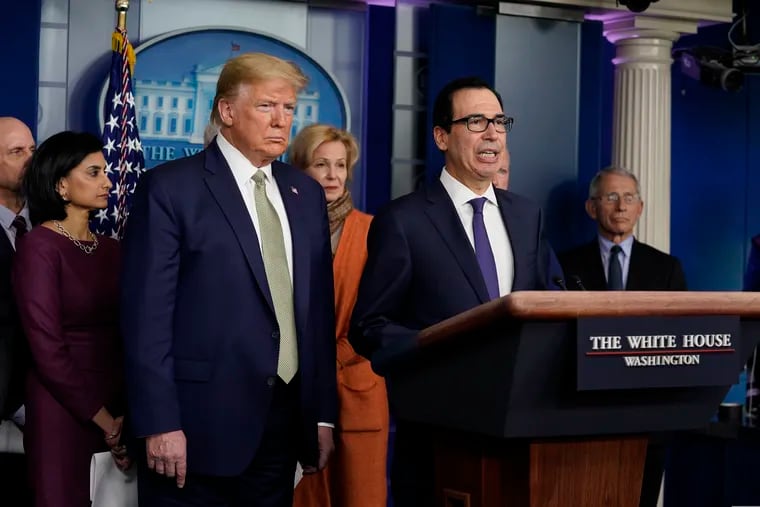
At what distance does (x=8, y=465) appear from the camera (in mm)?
3668

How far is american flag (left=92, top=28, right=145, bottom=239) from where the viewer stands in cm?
404

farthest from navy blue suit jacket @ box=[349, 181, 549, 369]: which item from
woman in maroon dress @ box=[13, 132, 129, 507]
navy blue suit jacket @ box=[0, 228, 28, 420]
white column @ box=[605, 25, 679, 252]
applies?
white column @ box=[605, 25, 679, 252]

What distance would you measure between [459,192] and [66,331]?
1.33 metres

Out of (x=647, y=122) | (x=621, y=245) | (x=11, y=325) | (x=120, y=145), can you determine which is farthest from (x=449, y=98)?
(x=647, y=122)

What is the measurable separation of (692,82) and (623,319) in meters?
5.42

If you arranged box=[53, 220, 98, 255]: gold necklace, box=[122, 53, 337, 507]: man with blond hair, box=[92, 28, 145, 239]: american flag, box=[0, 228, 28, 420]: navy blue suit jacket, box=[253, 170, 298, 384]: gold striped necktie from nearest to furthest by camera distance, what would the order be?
box=[122, 53, 337, 507]: man with blond hair < box=[253, 170, 298, 384]: gold striped necktie < box=[53, 220, 98, 255]: gold necklace < box=[0, 228, 28, 420]: navy blue suit jacket < box=[92, 28, 145, 239]: american flag

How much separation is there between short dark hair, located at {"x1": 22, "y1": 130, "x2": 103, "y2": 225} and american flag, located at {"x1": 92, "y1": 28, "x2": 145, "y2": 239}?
0.57 meters

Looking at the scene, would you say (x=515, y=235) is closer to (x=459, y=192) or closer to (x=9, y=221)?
(x=459, y=192)

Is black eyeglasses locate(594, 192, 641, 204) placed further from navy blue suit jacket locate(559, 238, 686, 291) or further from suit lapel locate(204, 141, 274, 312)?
suit lapel locate(204, 141, 274, 312)

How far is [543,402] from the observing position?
1.80m

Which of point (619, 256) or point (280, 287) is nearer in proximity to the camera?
point (280, 287)

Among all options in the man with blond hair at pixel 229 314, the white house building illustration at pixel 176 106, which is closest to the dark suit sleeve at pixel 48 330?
the man with blond hair at pixel 229 314

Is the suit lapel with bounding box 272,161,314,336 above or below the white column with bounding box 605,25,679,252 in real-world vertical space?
below

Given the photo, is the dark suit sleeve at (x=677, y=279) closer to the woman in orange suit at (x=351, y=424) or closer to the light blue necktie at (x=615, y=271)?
the light blue necktie at (x=615, y=271)
